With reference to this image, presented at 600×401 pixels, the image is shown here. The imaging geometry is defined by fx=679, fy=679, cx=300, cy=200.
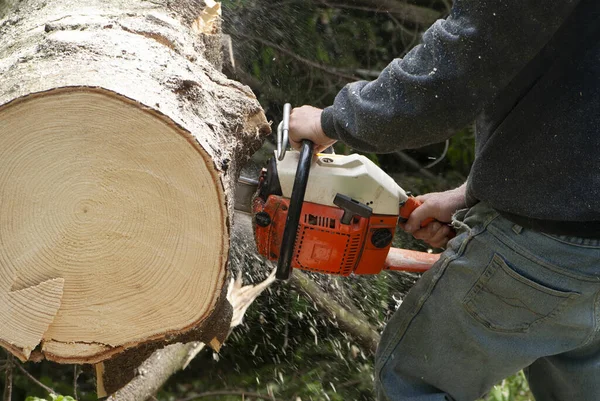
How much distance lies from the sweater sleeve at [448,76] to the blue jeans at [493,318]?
0.38 m

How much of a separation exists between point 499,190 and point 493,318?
352 millimetres

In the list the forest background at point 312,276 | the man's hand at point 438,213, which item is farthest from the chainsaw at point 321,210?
the forest background at point 312,276

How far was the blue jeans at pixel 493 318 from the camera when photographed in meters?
1.68

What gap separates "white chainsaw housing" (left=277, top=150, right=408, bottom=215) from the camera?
1835 mm

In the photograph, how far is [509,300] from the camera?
5.69 ft

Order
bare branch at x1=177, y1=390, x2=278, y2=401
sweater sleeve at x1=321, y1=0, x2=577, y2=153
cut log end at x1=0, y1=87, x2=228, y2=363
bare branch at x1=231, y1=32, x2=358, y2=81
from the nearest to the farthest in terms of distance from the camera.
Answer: sweater sleeve at x1=321, y1=0, x2=577, y2=153
cut log end at x1=0, y1=87, x2=228, y2=363
bare branch at x1=177, y1=390, x2=278, y2=401
bare branch at x1=231, y1=32, x2=358, y2=81

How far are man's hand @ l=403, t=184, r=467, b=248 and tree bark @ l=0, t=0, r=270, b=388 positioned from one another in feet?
1.98

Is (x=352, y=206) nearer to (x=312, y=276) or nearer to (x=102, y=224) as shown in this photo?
(x=102, y=224)

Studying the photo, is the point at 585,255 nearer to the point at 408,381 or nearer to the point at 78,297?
the point at 408,381

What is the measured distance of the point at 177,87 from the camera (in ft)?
5.36

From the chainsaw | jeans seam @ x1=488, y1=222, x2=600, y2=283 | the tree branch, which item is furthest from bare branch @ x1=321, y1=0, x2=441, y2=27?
jeans seam @ x1=488, y1=222, x2=600, y2=283

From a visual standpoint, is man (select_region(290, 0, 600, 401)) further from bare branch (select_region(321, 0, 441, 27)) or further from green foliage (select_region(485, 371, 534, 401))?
bare branch (select_region(321, 0, 441, 27))

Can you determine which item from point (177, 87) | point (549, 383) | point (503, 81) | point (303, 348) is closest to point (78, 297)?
point (177, 87)

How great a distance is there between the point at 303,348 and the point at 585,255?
1.99 metres
